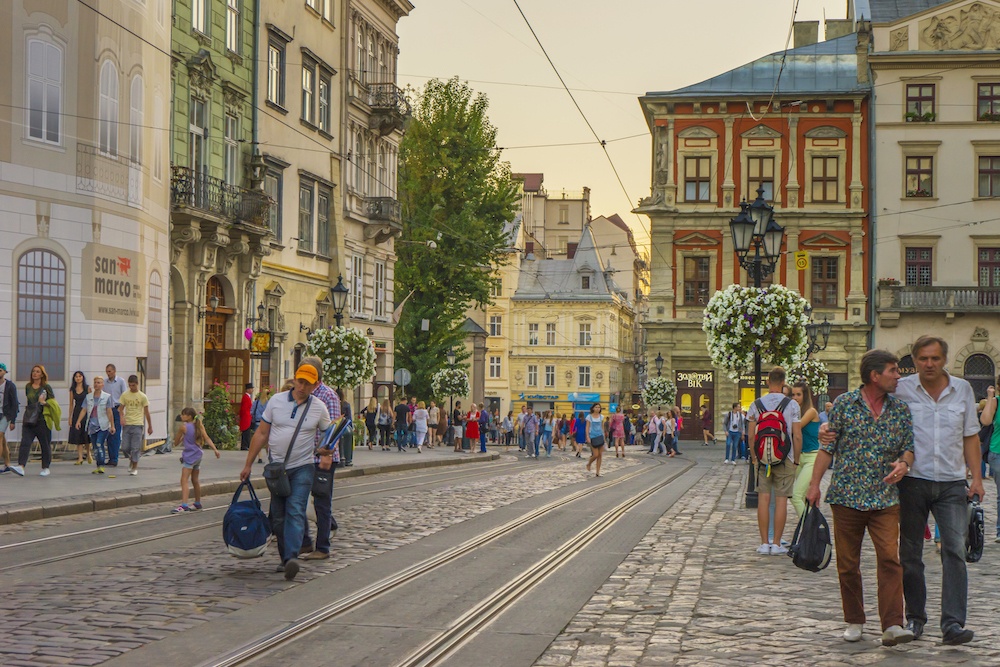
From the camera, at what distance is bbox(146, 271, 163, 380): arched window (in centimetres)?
2805

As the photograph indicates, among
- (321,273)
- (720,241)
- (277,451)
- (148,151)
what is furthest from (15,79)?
(720,241)

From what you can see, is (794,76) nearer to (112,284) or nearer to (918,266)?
(918,266)

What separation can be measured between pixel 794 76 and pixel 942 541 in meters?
56.8

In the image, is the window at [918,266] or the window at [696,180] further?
the window at [696,180]

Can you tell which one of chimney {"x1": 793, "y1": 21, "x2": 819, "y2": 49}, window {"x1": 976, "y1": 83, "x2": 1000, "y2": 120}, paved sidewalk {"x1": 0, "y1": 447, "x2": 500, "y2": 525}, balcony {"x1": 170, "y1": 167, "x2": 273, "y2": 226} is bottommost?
paved sidewalk {"x1": 0, "y1": 447, "x2": 500, "y2": 525}

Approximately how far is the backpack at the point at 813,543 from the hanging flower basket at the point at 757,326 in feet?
51.0

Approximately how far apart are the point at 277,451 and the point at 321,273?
30.3 meters

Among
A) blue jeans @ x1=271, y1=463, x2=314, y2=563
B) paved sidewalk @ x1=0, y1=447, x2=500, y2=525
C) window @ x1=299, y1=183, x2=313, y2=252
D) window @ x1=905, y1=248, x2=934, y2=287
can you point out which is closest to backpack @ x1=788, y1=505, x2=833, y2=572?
blue jeans @ x1=271, y1=463, x2=314, y2=563

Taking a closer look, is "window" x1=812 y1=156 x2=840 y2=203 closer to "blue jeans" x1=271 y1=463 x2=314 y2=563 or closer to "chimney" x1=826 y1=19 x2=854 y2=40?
"chimney" x1=826 y1=19 x2=854 y2=40

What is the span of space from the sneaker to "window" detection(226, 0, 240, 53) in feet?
93.3

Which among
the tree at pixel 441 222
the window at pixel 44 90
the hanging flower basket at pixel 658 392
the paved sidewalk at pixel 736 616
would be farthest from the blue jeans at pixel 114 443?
the hanging flower basket at pixel 658 392

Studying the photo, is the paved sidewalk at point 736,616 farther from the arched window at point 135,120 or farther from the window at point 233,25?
the window at point 233,25

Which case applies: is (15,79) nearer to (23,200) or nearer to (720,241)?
(23,200)

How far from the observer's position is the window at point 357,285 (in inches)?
1716
